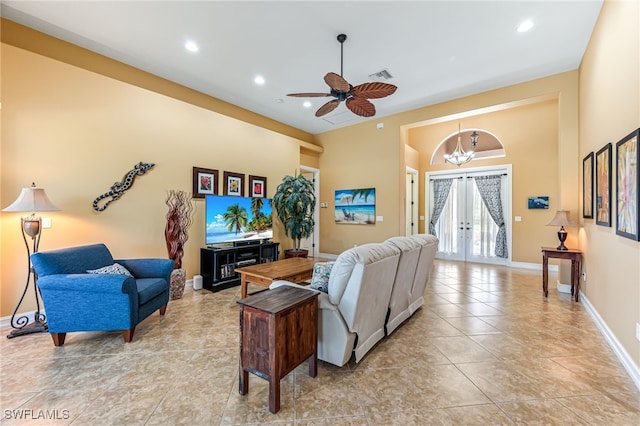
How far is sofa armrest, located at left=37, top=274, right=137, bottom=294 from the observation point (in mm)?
2434

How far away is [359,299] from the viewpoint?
2020 mm

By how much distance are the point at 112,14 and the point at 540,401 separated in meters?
5.39

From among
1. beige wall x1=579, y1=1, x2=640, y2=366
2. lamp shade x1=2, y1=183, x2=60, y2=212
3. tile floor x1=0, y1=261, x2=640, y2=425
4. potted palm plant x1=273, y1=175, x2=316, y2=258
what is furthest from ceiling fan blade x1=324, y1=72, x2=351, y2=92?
lamp shade x1=2, y1=183, x2=60, y2=212

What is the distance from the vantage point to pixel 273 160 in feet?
19.5

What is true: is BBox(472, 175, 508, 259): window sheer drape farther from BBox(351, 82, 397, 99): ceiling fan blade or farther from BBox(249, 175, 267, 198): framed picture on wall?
BBox(249, 175, 267, 198): framed picture on wall

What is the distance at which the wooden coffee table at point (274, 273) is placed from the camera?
10.2 feet

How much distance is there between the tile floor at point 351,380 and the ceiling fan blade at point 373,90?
2.80 m

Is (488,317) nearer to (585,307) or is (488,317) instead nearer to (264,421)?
(585,307)

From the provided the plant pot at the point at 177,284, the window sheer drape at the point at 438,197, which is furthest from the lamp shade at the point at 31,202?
the window sheer drape at the point at 438,197

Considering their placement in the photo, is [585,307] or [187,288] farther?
[187,288]

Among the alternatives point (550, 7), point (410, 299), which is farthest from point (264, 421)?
point (550, 7)

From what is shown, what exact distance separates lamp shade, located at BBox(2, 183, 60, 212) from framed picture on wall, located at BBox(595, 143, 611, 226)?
5.84 meters

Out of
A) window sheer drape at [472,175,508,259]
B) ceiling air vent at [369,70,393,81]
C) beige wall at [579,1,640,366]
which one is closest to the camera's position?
beige wall at [579,1,640,366]

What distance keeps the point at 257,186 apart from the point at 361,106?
2906 mm
